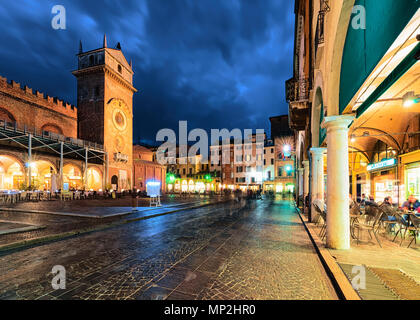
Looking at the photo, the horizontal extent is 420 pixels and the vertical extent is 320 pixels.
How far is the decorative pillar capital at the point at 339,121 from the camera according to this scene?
5384 mm

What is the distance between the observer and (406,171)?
11.8 meters

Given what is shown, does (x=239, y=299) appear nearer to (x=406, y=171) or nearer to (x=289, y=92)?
(x=289, y=92)

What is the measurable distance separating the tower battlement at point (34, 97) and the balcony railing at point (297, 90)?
3211 centimetres

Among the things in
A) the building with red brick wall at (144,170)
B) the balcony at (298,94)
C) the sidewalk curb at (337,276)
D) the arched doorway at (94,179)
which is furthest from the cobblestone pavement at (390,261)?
the building with red brick wall at (144,170)

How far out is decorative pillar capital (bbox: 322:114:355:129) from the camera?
17.7ft

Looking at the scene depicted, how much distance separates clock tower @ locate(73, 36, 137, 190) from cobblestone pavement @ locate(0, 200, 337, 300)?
28.5 m

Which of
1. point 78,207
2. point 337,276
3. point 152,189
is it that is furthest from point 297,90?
point 78,207

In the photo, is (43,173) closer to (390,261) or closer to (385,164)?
(390,261)

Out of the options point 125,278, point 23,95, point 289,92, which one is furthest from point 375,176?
point 23,95

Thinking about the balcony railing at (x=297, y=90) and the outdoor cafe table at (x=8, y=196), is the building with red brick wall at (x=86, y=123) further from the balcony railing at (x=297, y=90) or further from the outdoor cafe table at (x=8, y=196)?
the balcony railing at (x=297, y=90)

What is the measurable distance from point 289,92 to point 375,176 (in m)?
11.0

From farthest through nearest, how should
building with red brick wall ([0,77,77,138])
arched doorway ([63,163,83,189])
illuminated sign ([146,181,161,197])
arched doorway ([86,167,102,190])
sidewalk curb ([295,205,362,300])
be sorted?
1. arched doorway ([86,167,102,190])
2. arched doorway ([63,163,83,189])
3. building with red brick wall ([0,77,77,138])
4. illuminated sign ([146,181,161,197])
5. sidewalk curb ([295,205,362,300])

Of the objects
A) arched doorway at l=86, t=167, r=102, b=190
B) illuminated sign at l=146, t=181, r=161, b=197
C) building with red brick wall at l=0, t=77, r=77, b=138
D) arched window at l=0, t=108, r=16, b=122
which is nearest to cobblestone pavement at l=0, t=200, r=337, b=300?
illuminated sign at l=146, t=181, r=161, b=197

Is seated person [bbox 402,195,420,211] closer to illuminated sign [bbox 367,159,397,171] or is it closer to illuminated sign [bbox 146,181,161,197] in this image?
illuminated sign [bbox 367,159,397,171]
